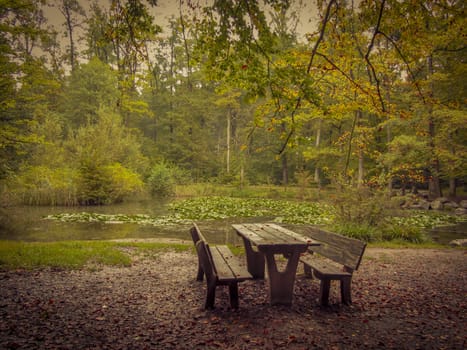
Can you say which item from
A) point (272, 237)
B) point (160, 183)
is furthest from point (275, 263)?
point (160, 183)

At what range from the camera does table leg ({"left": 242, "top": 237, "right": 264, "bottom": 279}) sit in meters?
4.91

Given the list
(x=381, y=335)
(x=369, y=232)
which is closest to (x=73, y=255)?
(x=381, y=335)

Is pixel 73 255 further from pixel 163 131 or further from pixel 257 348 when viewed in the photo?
pixel 163 131

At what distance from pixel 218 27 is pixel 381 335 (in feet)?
12.6

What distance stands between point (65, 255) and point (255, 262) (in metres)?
3.66

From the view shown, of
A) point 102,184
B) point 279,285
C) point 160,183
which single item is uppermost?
point 102,184

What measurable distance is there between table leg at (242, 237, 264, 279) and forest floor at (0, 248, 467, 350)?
0.20 metres

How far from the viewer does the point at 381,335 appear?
3094 millimetres

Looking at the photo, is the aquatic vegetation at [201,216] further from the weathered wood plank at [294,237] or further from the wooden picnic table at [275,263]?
the wooden picnic table at [275,263]

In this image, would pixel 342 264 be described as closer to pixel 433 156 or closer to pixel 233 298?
pixel 233 298

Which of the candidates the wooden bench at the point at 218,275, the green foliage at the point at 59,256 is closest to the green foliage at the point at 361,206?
the wooden bench at the point at 218,275

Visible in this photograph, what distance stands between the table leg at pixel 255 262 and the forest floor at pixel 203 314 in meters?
0.20

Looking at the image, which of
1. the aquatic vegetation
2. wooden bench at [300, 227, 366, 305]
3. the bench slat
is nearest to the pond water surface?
the aquatic vegetation

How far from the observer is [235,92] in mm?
26141
